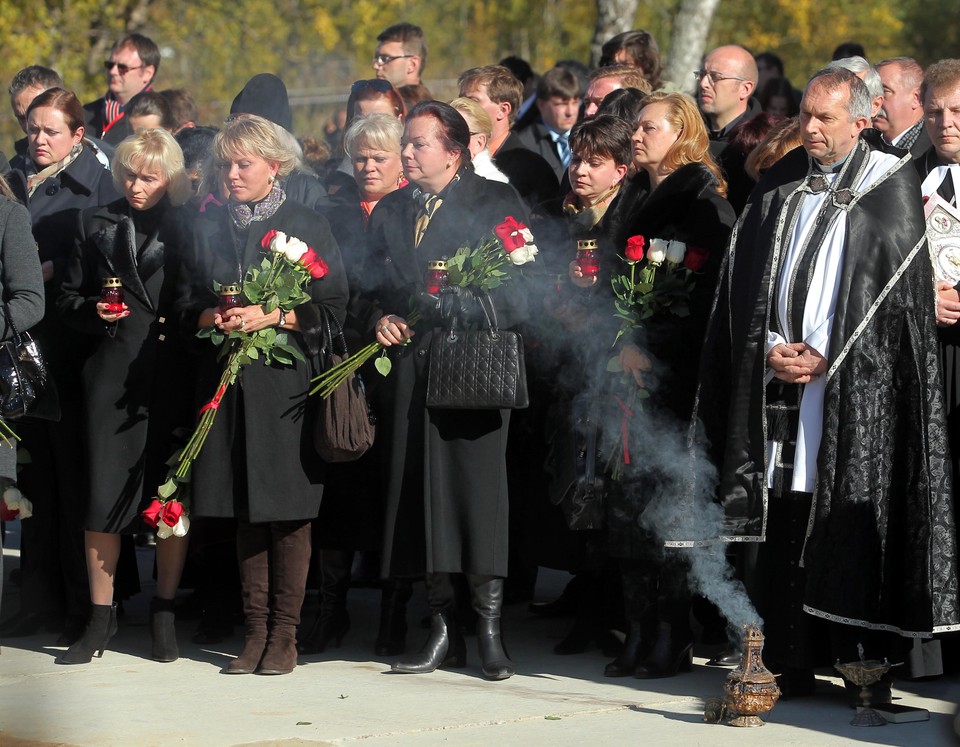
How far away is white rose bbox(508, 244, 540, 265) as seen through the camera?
21.3 feet

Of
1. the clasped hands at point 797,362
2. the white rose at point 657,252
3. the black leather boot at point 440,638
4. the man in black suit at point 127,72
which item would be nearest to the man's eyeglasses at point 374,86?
the man in black suit at point 127,72

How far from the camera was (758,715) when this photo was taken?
19.1ft

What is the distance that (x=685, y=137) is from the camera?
269 inches

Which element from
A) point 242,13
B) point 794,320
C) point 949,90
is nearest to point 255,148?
point 794,320

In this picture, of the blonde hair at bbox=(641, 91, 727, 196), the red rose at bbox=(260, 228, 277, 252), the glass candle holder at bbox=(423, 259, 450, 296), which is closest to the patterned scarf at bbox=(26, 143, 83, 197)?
the red rose at bbox=(260, 228, 277, 252)

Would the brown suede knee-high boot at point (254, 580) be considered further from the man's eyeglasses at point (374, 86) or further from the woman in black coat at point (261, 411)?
the man's eyeglasses at point (374, 86)

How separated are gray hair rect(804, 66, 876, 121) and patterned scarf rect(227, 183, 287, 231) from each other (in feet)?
7.44

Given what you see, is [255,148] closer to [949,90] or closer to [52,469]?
[52,469]

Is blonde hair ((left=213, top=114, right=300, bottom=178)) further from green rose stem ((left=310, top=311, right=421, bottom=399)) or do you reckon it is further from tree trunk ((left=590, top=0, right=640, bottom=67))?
tree trunk ((left=590, top=0, right=640, bottom=67))

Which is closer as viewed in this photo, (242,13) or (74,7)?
(74,7)

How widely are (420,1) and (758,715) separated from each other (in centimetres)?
3724

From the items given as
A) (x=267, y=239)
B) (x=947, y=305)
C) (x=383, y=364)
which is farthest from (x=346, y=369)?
(x=947, y=305)

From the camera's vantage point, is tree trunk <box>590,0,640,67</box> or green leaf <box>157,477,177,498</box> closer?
green leaf <box>157,477,177,498</box>

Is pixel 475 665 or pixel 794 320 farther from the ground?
pixel 794 320
